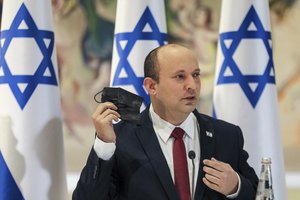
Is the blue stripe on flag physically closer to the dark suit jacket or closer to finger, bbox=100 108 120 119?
the dark suit jacket

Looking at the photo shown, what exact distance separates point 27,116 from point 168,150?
80 centimetres

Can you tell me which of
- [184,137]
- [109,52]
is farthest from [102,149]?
[109,52]

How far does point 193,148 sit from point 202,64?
236cm

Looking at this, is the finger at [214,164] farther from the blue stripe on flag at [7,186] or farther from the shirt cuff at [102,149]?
the blue stripe on flag at [7,186]

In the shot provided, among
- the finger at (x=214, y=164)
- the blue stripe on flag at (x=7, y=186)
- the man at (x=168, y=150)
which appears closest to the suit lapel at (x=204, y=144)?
the man at (x=168, y=150)

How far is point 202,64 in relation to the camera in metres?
4.56

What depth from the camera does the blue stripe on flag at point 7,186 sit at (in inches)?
107

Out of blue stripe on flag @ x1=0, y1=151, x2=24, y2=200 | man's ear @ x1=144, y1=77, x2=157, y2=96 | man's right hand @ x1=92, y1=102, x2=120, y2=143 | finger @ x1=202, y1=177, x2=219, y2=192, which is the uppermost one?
man's ear @ x1=144, y1=77, x2=157, y2=96

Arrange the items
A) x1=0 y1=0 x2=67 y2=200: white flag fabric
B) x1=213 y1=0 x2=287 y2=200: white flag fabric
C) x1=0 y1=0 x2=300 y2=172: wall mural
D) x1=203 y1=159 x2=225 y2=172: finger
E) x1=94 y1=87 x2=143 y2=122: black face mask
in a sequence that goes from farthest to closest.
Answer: x1=0 y1=0 x2=300 y2=172: wall mural
x1=213 y1=0 x2=287 y2=200: white flag fabric
x1=0 y1=0 x2=67 y2=200: white flag fabric
x1=94 y1=87 x2=143 y2=122: black face mask
x1=203 y1=159 x2=225 y2=172: finger

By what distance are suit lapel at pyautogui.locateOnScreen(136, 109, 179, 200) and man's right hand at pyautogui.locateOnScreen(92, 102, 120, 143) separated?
158mm

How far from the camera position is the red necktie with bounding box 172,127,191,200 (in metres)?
2.17

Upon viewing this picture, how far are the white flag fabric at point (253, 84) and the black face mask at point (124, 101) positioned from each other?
0.80 m

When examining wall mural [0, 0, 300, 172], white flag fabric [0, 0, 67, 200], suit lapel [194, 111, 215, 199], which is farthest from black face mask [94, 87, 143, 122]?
wall mural [0, 0, 300, 172]

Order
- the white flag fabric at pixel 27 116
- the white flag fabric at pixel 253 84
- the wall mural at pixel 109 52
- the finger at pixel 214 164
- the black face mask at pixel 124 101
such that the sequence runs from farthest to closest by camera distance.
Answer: the wall mural at pixel 109 52, the white flag fabric at pixel 253 84, the white flag fabric at pixel 27 116, the black face mask at pixel 124 101, the finger at pixel 214 164
